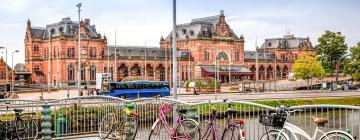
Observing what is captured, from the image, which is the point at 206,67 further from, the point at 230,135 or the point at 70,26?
the point at 230,135

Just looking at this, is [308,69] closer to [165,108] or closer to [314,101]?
[314,101]

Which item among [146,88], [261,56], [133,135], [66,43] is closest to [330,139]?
[133,135]

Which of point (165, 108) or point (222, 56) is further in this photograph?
point (222, 56)

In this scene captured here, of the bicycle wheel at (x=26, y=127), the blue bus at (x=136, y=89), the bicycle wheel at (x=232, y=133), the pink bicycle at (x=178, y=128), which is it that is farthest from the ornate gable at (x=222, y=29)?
the bicycle wheel at (x=232, y=133)

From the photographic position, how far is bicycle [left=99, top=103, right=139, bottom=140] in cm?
1289

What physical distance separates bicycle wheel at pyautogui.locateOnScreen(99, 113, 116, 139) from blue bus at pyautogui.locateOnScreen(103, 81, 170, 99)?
120 feet

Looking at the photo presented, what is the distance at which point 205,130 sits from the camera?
1155 cm

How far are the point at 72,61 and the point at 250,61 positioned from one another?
128ft

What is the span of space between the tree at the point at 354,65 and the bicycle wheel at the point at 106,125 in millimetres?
52013

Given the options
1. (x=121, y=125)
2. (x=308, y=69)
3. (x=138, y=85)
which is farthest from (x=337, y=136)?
(x=308, y=69)

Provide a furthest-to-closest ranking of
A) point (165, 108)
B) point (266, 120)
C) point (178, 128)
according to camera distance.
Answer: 1. point (165, 108)
2. point (178, 128)
3. point (266, 120)

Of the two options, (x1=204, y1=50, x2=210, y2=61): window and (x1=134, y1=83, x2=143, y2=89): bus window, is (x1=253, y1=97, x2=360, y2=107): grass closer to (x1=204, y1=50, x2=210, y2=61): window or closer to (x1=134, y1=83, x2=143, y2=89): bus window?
(x1=134, y1=83, x2=143, y2=89): bus window

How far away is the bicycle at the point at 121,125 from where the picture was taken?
12891mm

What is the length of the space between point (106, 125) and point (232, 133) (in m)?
4.72
